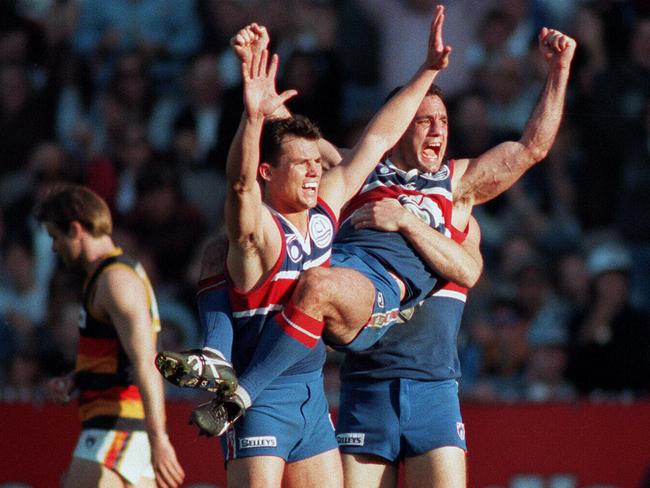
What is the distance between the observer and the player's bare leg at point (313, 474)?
6.13 metres

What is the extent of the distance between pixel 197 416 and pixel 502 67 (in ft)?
22.2

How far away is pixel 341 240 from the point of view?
22.9 ft

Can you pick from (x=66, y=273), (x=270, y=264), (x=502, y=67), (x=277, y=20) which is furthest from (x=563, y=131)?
(x=270, y=264)

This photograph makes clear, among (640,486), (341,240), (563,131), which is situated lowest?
(640,486)

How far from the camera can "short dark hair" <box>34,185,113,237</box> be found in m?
7.20

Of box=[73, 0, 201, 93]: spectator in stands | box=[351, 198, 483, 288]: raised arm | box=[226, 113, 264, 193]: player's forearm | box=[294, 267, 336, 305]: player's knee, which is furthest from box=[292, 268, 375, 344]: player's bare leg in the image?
box=[73, 0, 201, 93]: spectator in stands

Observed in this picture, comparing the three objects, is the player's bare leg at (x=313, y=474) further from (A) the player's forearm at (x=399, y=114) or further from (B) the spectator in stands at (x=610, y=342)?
(B) the spectator in stands at (x=610, y=342)

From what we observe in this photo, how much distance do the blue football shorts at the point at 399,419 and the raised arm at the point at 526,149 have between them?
106cm

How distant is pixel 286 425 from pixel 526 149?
214cm

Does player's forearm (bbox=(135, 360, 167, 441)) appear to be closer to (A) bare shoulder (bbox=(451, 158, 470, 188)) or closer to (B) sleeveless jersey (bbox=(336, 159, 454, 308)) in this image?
(B) sleeveless jersey (bbox=(336, 159, 454, 308))

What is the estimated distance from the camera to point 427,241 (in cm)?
671

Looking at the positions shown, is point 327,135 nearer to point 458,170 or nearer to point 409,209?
point 458,170

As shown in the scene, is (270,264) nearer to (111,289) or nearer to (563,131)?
(111,289)

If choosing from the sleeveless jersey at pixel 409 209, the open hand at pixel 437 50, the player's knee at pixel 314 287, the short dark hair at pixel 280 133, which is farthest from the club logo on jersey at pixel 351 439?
the open hand at pixel 437 50
